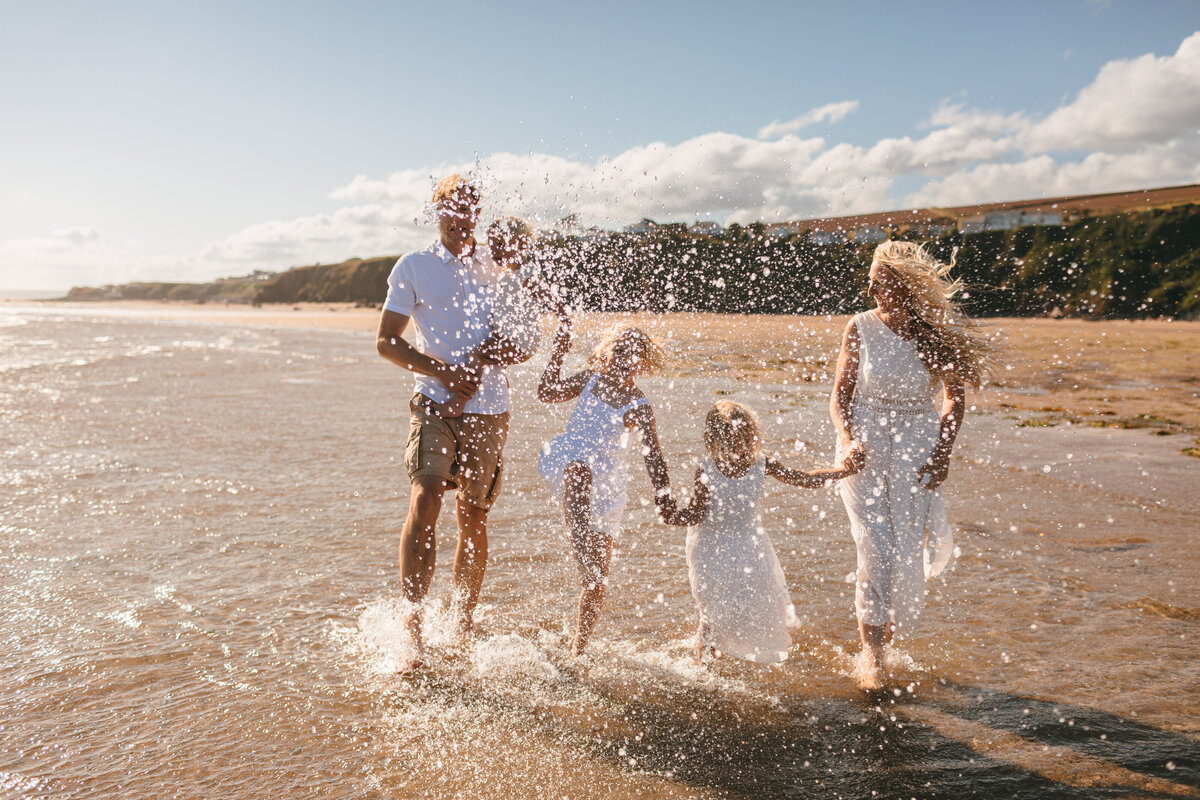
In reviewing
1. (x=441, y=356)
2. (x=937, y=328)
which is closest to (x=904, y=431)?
(x=937, y=328)

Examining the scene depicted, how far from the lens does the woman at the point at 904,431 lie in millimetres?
3629

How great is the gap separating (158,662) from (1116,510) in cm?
728

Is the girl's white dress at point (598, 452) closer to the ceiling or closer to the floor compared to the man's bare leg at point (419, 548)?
closer to the ceiling

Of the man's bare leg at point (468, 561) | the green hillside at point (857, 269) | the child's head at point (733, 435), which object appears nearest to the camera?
the child's head at point (733, 435)

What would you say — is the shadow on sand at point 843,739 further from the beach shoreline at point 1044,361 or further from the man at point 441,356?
the beach shoreline at point 1044,361

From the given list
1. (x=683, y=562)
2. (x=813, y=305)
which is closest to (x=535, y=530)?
(x=683, y=562)

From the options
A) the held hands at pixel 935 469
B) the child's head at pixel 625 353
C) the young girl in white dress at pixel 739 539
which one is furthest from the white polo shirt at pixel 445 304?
the held hands at pixel 935 469

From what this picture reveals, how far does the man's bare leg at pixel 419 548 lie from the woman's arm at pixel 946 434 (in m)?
2.41

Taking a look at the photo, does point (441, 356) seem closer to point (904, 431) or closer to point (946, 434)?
point (904, 431)

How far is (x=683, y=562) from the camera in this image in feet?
18.0

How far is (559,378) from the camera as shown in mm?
3816

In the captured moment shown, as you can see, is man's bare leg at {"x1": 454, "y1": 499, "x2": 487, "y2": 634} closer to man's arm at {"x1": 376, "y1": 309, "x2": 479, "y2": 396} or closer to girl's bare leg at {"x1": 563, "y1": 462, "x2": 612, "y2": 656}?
girl's bare leg at {"x1": 563, "y1": 462, "x2": 612, "y2": 656}

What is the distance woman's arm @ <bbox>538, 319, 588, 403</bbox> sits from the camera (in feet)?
12.5

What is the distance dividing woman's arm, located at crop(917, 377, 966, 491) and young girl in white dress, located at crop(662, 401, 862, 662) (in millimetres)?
338
